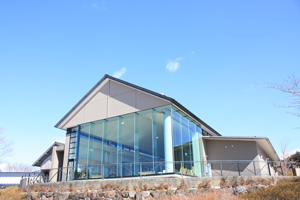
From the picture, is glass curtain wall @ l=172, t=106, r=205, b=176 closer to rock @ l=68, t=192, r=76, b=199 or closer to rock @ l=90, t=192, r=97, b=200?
rock @ l=90, t=192, r=97, b=200

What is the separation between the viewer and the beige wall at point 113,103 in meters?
18.0

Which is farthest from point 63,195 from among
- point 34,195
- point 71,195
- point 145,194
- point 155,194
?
point 155,194

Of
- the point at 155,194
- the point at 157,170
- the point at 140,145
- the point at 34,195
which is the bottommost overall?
the point at 34,195

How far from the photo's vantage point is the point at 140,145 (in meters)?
17.3

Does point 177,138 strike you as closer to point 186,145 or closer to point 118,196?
point 186,145

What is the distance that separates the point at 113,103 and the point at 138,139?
3.77 m

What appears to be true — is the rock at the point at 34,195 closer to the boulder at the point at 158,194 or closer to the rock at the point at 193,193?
the boulder at the point at 158,194

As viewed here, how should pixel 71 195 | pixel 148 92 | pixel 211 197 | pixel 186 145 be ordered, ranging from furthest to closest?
1. pixel 186 145
2. pixel 148 92
3. pixel 71 195
4. pixel 211 197

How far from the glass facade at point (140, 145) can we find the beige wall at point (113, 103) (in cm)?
42

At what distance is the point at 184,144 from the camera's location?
17828mm

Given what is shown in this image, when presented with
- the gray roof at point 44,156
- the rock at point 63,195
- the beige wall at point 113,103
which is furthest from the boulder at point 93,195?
the gray roof at point 44,156

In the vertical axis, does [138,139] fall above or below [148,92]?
below

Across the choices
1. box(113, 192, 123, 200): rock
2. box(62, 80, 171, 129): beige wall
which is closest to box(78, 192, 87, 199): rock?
box(113, 192, 123, 200): rock

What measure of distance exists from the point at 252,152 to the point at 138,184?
431 inches
